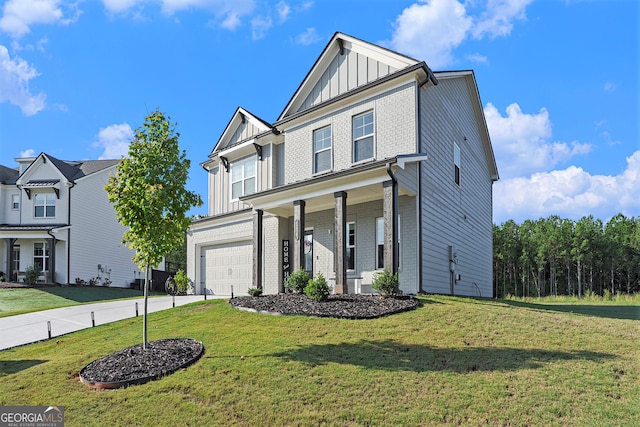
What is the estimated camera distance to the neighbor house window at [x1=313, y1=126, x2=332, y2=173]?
16.3 m

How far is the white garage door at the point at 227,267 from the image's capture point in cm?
1964

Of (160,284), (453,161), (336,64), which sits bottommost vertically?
(160,284)

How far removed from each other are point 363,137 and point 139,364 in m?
9.83

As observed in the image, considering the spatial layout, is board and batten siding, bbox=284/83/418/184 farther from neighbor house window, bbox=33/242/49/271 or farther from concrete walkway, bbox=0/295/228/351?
neighbor house window, bbox=33/242/49/271

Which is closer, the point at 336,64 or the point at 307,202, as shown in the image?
the point at 307,202

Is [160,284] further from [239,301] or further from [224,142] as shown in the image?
[239,301]

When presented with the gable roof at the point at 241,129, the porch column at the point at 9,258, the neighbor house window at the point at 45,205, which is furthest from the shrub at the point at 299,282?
the porch column at the point at 9,258

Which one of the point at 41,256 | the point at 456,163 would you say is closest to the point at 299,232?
the point at 456,163

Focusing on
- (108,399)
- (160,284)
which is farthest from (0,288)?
(108,399)

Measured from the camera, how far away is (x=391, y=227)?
12188 millimetres

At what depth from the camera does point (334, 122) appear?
1620 centimetres

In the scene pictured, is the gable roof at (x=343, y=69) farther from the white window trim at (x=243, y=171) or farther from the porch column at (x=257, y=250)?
the porch column at (x=257, y=250)

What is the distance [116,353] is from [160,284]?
89.9ft

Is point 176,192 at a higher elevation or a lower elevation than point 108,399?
higher
